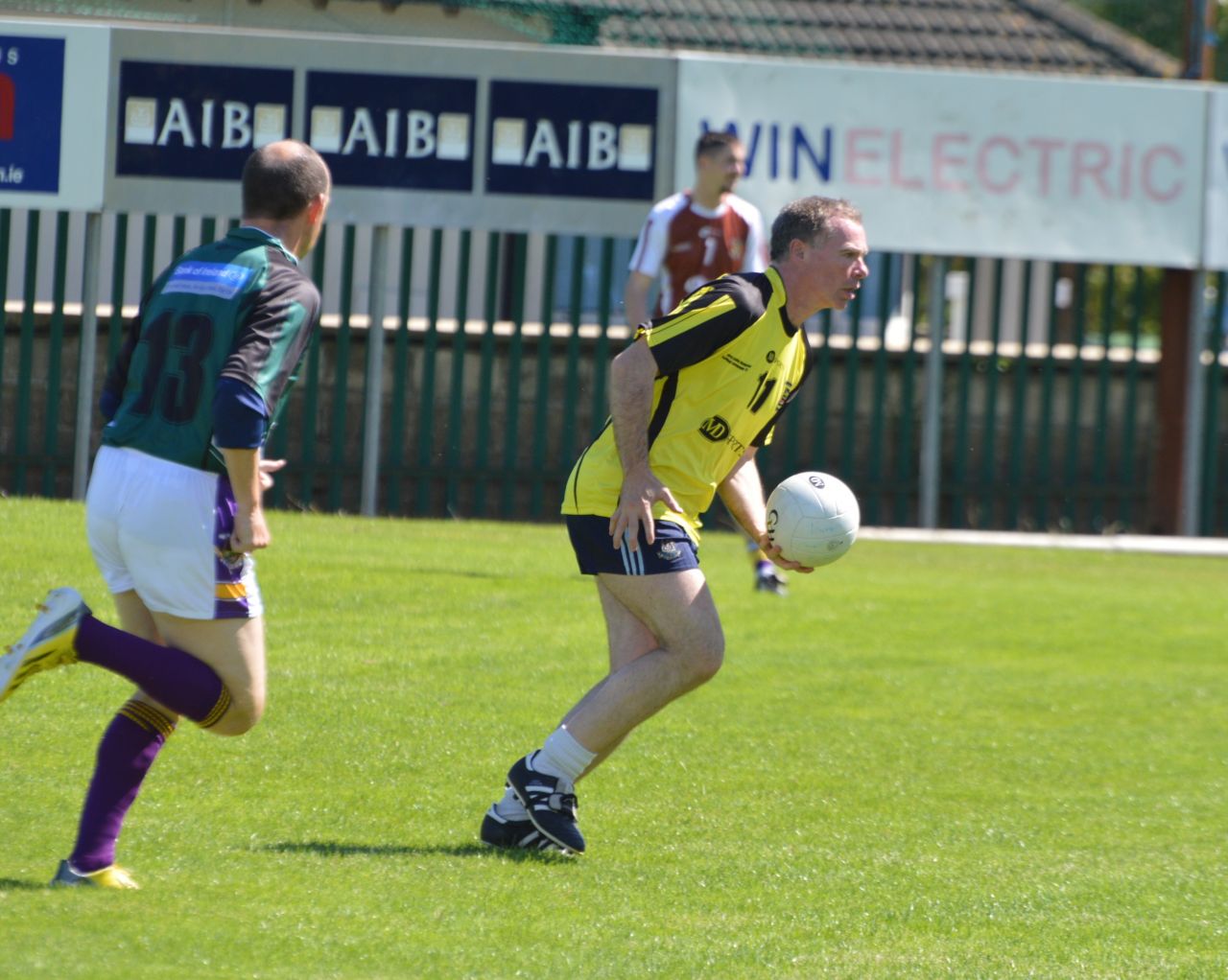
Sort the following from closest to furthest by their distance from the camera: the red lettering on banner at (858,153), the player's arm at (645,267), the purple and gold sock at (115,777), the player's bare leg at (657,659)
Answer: the purple and gold sock at (115,777)
the player's bare leg at (657,659)
the player's arm at (645,267)
the red lettering on banner at (858,153)

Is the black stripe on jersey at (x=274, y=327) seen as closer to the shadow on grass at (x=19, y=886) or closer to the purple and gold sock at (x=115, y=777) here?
the purple and gold sock at (x=115, y=777)

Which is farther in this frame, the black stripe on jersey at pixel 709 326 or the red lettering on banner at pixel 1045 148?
the red lettering on banner at pixel 1045 148

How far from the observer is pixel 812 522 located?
5.71m

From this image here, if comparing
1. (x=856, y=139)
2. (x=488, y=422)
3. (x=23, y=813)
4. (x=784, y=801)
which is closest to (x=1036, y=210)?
(x=856, y=139)

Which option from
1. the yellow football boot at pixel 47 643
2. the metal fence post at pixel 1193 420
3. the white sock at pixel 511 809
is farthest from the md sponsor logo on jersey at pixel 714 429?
the metal fence post at pixel 1193 420

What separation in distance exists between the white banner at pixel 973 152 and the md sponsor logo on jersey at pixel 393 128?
151cm

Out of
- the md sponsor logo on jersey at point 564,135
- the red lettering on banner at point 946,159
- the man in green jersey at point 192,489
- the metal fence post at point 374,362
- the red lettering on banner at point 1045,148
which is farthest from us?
the red lettering on banner at point 1045,148

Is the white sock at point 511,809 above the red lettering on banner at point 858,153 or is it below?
below

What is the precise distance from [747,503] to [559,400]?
26.8ft

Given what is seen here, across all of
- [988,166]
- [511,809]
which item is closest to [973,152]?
[988,166]

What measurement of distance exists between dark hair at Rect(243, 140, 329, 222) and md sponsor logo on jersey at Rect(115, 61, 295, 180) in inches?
315

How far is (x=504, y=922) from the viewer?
4602 millimetres

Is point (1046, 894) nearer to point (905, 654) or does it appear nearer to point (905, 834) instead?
point (905, 834)

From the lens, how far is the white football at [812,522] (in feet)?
18.7
